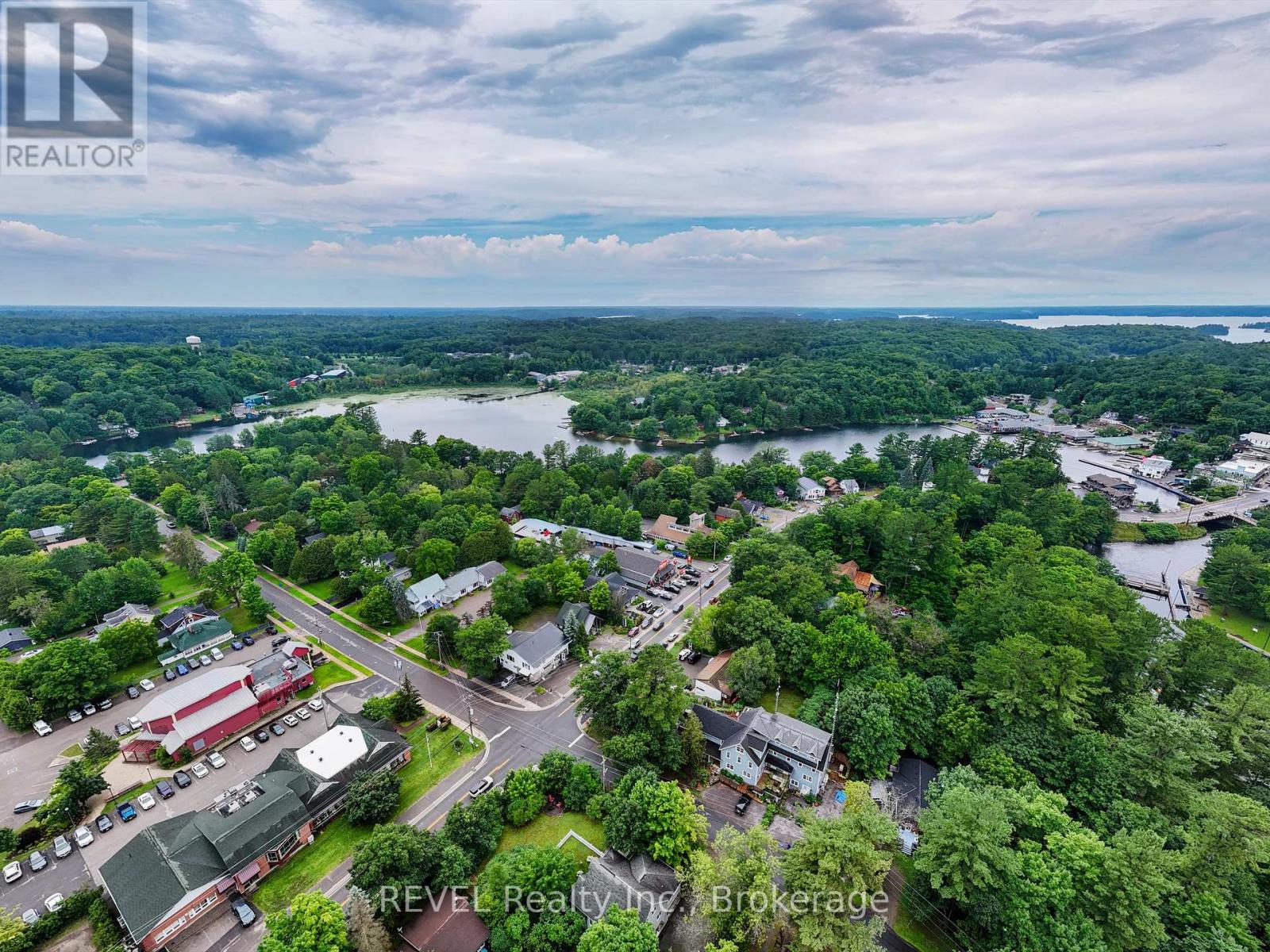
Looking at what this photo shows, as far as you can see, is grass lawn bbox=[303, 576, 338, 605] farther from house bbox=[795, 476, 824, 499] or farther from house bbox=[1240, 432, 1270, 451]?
house bbox=[1240, 432, 1270, 451]

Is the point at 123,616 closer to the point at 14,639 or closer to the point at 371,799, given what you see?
the point at 14,639

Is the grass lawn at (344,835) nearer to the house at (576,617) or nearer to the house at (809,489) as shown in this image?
the house at (576,617)

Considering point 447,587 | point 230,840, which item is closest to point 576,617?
point 447,587

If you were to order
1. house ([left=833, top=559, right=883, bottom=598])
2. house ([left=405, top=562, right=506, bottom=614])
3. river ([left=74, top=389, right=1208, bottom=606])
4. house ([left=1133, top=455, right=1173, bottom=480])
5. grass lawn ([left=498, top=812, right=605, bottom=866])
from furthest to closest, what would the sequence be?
river ([left=74, top=389, right=1208, bottom=606]) < house ([left=1133, top=455, right=1173, bottom=480]) < house ([left=833, top=559, right=883, bottom=598]) < house ([left=405, top=562, right=506, bottom=614]) < grass lawn ([left=498, top=812, right=605, bottom=866])

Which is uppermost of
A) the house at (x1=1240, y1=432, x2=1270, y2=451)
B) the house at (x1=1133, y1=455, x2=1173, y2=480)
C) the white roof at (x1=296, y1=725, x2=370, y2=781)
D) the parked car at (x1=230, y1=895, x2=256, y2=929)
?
the house at (x1=1240, y1=432, x2=1270, y2=451)

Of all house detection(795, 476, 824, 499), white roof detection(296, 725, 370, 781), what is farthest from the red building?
house detection(795, 476, 824, 499)

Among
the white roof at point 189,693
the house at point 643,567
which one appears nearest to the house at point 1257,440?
the house at point 643,567

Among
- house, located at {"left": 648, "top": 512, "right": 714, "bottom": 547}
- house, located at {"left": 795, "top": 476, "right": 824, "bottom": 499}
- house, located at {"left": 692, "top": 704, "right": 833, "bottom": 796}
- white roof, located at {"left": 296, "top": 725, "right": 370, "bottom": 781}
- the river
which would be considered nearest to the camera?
white roof, located at {"left": 296, "top": 725, "right": 370, "bottom": 781}
